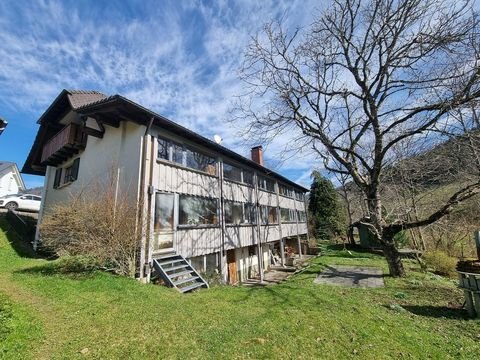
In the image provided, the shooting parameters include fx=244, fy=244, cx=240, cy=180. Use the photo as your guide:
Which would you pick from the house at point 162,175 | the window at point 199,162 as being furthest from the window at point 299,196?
the window at point 199,162

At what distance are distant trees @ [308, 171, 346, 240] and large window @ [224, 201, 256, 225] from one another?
19.8m

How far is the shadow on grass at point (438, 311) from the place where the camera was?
6145 millimetres

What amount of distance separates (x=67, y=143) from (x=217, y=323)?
1253 centimetres

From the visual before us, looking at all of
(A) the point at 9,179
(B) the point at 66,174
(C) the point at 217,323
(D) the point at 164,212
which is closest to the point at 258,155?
(D) the point at 164,212

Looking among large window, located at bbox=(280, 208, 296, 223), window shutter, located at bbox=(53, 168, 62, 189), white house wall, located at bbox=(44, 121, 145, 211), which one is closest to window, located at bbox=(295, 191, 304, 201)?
large window, located at bbox=(280, 208, 296, 223)

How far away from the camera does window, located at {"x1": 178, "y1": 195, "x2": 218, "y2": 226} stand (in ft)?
36.2

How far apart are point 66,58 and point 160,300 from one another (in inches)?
372

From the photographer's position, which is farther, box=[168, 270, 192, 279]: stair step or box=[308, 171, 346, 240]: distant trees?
box=[308, 171, 346, 240]: distant trees

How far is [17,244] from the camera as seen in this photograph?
1347 cm

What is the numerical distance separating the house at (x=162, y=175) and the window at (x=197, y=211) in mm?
46

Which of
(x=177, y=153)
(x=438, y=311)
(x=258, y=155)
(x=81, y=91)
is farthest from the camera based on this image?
(x=258, y=155)

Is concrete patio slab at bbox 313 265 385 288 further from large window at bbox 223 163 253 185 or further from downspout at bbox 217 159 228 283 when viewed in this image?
large window at bbox 223 163 253 185

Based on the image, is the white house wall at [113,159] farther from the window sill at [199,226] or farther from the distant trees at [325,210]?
the distant trees at [325,210]

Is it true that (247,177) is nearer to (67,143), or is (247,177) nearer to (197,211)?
(197,211)
